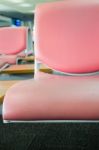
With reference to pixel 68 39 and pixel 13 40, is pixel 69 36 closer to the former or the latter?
pixel 68 39

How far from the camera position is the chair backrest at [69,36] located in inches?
51.6

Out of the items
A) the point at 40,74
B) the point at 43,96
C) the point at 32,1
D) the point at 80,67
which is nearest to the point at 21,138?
the point at 40,74

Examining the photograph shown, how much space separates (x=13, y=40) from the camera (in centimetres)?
317

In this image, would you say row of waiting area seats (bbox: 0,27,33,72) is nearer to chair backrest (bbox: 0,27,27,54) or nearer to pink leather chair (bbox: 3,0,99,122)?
chair backrest (bbox: 0,27,27,54)

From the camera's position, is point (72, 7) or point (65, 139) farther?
point (65, 139)

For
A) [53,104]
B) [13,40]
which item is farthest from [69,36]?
[13,40]

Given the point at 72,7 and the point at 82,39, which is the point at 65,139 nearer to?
the point at 82,39

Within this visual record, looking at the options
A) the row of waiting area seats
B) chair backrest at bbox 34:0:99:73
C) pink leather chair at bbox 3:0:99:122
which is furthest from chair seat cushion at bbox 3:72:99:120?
the row of waiting area seats

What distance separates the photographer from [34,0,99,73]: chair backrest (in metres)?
1.31

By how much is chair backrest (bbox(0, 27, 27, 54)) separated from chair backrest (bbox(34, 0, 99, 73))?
179 cm

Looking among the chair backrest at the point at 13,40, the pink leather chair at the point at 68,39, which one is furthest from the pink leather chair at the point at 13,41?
the pink leather chair at the point at 68,39

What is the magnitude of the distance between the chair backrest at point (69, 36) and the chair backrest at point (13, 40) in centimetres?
179

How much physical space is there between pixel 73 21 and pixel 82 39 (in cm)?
11

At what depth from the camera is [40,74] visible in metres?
1.32
